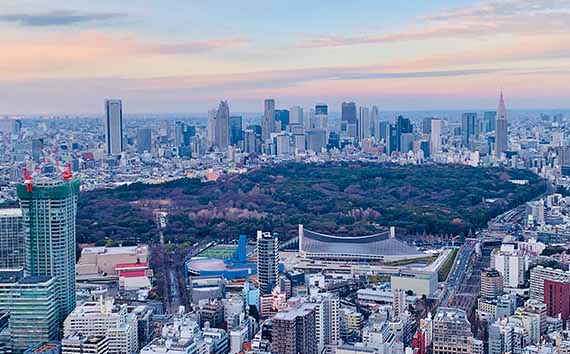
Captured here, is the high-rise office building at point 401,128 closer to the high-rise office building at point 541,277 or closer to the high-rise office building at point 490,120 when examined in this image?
Answer: the high-rise office building at point 490,120

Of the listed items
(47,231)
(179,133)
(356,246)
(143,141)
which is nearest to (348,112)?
(179,133)

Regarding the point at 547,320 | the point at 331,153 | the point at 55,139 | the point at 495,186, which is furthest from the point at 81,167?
the point at 547,320

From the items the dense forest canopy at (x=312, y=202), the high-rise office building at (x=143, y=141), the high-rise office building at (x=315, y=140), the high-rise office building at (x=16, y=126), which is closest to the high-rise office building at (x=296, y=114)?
the high-rise office building at (x=315, y=140)

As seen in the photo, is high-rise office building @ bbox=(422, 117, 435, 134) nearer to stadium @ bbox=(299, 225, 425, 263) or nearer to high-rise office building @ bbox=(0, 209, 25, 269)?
stadium @ bbox=(299, 225, 425, 263)

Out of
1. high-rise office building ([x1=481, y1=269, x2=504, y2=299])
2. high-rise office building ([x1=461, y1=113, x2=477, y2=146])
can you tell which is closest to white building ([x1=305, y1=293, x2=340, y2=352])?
high-rise office building ([x1=481, y1=269, x2=504, y2=299])

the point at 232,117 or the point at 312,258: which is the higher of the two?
the point at 232,117

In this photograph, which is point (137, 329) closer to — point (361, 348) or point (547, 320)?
point (361, 348)

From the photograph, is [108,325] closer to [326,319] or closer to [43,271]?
[43,271]
